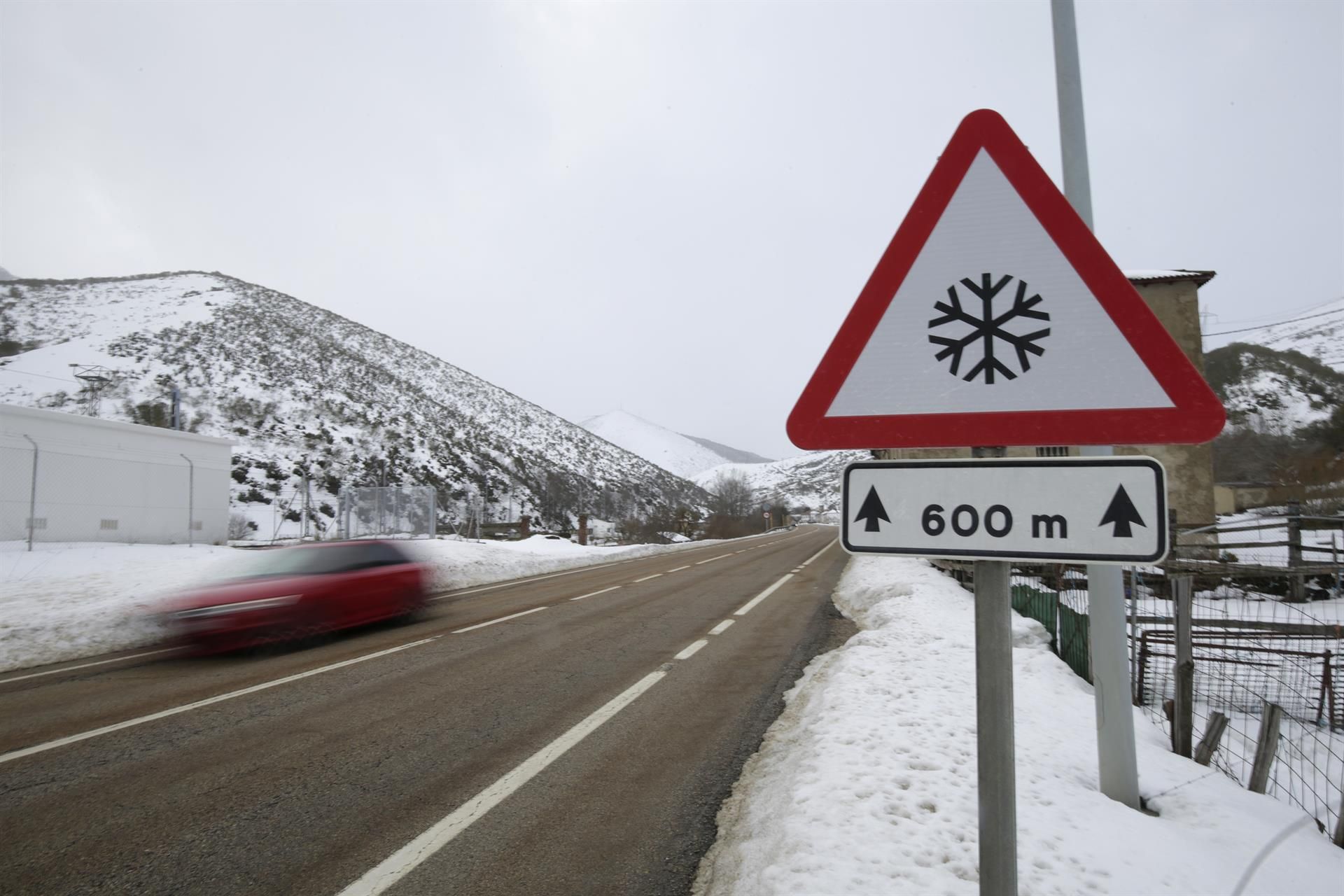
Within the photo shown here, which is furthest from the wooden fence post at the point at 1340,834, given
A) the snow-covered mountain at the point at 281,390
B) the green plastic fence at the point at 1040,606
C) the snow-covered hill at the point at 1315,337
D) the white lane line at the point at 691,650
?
the snow-covered hill at the point at 1315,337

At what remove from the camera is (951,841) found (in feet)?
9.46

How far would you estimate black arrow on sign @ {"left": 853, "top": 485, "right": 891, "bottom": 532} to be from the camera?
1577 millimetres

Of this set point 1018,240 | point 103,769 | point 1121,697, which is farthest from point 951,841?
point 103,769

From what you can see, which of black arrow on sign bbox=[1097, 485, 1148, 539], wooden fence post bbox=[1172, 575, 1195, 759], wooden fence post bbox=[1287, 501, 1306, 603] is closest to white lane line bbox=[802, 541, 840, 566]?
wooden fence post bbox=[1287, 501, 1306, 603]

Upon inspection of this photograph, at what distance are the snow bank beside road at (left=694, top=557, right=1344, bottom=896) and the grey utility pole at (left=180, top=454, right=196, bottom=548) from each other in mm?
23833

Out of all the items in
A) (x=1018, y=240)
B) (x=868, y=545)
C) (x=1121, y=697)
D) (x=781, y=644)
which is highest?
(x=1018, y=240)

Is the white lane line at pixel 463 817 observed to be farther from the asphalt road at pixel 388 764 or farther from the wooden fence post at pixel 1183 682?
the wooden fence post at pixel 1183 682

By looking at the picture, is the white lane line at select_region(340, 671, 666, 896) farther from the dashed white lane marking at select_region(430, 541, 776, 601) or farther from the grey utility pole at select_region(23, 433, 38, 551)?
the grey utility pole at select_region(23, 433, 38, 551)

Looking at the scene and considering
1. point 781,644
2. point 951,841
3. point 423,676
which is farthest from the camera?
point 781,644

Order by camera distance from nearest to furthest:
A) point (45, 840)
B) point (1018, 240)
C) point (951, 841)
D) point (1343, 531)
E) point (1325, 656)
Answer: point (1018, 240) < point (951, 841) < point (45, 840) < point (1325, 656) < point (1343, 531)

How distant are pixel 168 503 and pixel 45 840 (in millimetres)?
22774

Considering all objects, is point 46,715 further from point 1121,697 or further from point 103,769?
point 1121,697

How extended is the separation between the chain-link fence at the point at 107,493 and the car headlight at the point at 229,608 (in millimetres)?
12647

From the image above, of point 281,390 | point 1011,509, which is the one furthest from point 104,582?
point 281,390
